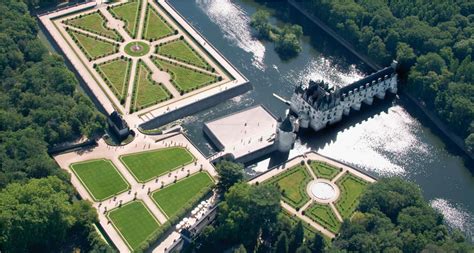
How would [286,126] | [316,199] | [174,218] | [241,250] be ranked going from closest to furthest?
[241,250] → [174,218] → [316,199] → [286,126]

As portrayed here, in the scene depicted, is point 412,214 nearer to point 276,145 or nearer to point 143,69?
point 276,145

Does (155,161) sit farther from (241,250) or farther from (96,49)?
(96,49)

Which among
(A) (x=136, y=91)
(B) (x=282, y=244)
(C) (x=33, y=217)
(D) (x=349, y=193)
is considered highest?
(A) (x=136, y=91)

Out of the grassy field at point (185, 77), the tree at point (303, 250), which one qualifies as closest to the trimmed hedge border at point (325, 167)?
the tree at point (303, 250)

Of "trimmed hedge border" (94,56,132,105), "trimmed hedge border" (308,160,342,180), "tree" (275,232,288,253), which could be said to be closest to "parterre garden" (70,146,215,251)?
"tree" (275,232,288,253)

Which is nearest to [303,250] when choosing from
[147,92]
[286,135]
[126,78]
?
[286,135]

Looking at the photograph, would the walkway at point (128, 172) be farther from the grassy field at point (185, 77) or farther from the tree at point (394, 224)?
the tree at point (394, 224)

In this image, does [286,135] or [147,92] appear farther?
[147,92]
